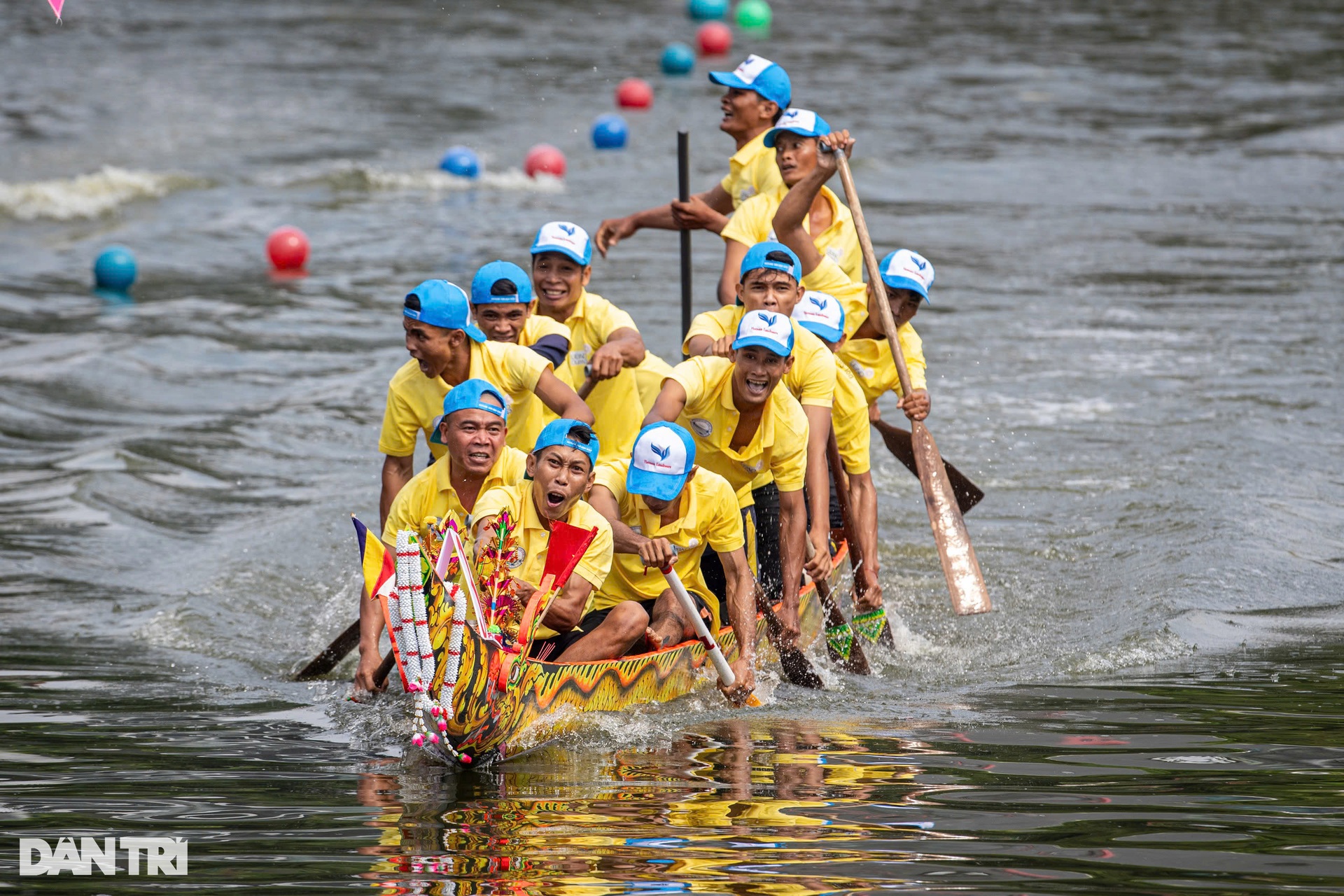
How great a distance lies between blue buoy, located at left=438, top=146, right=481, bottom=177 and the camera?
22844mm

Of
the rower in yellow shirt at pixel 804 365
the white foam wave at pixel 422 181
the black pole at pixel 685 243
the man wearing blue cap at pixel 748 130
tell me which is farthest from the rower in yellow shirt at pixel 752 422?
the white foam wave at pixel 422 181

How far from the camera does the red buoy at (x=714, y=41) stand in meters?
31.7

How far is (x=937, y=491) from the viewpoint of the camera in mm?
9516

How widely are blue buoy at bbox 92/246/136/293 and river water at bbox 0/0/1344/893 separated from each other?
0.19m

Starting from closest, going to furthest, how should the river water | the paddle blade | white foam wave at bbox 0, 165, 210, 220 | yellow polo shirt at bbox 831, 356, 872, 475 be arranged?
1. the river water
2. yellow polo shirt at bbox 831, 356, 872, 475
3. the paddle blade
4. white foam wave at bbox 0, 165, 210, 220

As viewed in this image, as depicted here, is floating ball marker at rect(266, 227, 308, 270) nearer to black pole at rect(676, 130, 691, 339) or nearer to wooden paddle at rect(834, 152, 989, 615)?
black pole at rect(676, 130, 691, 339)

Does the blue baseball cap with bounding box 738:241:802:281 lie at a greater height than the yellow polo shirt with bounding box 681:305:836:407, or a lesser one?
greater

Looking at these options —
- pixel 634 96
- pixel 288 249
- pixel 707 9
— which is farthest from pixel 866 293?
pixel 707 9

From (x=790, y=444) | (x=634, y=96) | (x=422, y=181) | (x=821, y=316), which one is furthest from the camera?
(x=634, y=96)

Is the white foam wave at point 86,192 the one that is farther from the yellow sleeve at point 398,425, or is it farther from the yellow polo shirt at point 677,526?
the yellow polo shirt at point 677,526

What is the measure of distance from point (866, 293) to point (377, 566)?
388 cm

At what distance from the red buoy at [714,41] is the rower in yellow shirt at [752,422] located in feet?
81.0

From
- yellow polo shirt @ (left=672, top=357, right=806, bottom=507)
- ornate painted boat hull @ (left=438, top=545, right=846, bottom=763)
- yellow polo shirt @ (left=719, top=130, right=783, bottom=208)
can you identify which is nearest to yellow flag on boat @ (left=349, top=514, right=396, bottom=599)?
ornate painted boat hull @ (left=438, top=545, right=846, bottom=763)

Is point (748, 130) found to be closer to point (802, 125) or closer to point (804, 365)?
point (802, 125)
